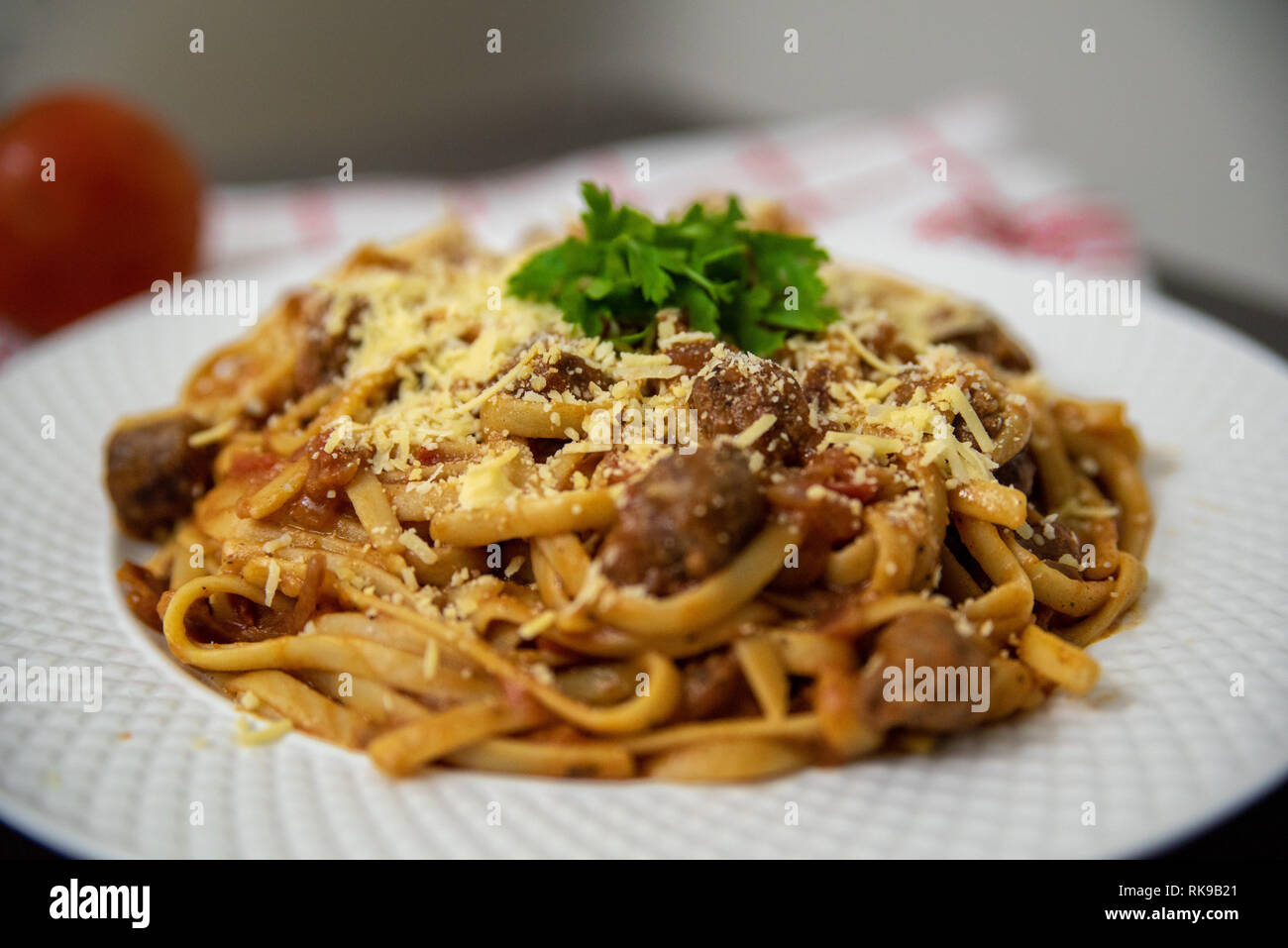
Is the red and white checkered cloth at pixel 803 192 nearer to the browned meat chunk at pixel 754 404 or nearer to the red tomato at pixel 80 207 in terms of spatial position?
the red tomato at pixel 80 207

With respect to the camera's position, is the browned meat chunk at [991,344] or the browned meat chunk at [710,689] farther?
the browned meat chunk at [991,344]

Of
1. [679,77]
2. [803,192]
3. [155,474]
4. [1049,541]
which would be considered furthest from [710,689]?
[679,77]

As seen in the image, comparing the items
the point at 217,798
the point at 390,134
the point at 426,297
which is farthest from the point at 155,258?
the point at 217,798

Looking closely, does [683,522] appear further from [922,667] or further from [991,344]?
[991,344]

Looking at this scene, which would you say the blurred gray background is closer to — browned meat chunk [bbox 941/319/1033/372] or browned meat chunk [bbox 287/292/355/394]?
browned meat chunk [bbox 941/319/1033/372]

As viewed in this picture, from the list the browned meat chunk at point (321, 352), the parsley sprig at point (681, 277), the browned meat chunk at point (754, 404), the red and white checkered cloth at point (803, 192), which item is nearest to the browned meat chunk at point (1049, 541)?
the browned meat chunk at point (754, 404)

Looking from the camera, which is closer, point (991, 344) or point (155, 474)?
point (155, 474)
